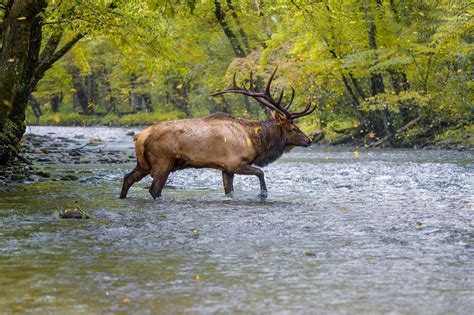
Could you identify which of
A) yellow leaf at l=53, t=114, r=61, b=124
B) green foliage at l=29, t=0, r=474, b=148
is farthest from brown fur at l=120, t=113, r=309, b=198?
yellow leaf at l=53, t=114, r=61, b=124

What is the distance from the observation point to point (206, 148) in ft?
40.1

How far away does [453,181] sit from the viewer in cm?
1475

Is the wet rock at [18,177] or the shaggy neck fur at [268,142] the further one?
the wet rock at [18,177]

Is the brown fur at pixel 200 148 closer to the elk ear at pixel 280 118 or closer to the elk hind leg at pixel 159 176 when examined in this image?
the elk hind leg at pixel 159 176

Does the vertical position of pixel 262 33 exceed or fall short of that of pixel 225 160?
it exceeds it

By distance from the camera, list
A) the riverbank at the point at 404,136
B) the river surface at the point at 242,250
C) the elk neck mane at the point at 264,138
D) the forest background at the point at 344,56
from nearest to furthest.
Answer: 1. the river surface at the point at 242,250
2. the elk neck mane at the point at 264,138
3. the forest background at the point at 344,56
4. the riverbank at the point at 404,136

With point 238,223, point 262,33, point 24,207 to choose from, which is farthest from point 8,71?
point 262,33

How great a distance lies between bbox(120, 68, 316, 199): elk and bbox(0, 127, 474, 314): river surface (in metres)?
0.50

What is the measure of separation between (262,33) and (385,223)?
2740 cm

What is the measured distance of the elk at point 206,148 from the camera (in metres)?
12.0

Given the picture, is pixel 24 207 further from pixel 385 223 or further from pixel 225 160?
pixel 385 223

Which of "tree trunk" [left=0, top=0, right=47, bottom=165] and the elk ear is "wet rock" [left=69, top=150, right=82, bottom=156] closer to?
"tree trunk" [left=0, top=0, right=47, bottom=165]

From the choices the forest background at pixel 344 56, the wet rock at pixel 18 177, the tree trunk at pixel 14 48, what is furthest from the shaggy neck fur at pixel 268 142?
the wet rock at pixel 18 177

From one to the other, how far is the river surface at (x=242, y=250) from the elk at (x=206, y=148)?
1.64 feet
